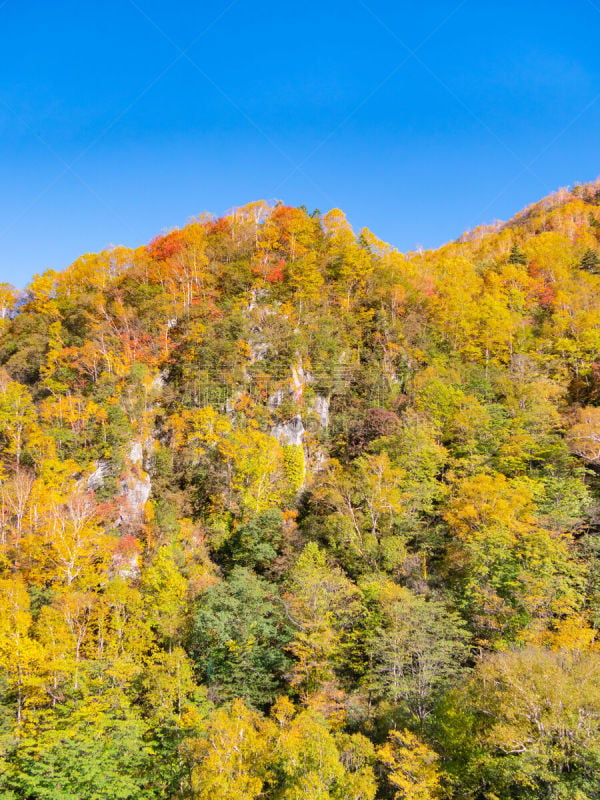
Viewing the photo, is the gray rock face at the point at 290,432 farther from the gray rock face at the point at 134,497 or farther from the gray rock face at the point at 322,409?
the gray rock face at the point at 134,497

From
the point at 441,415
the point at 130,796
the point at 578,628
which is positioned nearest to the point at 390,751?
the point at 578,628

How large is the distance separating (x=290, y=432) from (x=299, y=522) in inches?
318

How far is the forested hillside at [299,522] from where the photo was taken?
1669 cm

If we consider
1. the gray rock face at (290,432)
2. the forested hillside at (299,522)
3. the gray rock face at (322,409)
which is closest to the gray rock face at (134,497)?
the forested hillside at (299,522)

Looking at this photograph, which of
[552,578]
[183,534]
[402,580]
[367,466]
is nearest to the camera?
[552,578]

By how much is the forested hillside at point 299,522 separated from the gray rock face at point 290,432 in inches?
8.1

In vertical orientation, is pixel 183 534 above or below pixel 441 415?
below

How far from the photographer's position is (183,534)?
3184cm

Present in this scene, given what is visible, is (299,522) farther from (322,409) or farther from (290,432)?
(322,409)

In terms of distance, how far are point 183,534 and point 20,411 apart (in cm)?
1823

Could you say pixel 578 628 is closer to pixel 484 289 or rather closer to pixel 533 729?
pixel 533 729

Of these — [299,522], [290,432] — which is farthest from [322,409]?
[299,522]

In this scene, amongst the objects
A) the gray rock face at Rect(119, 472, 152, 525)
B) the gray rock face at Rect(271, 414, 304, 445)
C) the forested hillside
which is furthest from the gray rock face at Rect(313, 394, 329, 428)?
the gray rock face at Rect(119, 472, 152, 525)

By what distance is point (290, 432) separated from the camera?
37.1 m
